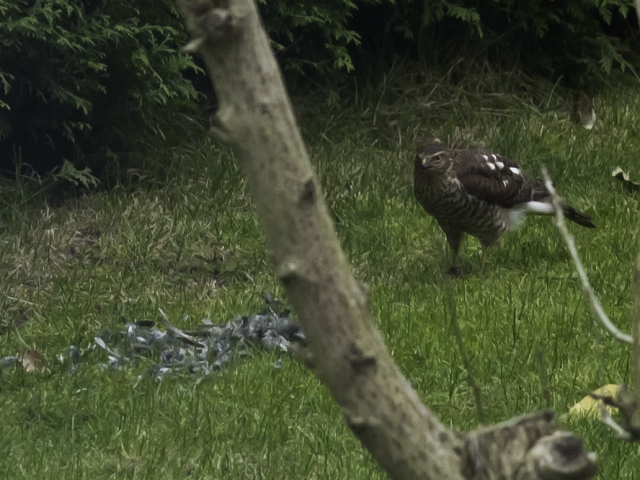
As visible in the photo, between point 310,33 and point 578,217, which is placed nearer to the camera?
point 578,217

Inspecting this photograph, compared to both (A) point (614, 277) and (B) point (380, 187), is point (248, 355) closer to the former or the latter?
(A) point (614, 277)

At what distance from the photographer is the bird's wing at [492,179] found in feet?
19.5

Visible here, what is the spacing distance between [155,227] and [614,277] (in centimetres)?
285

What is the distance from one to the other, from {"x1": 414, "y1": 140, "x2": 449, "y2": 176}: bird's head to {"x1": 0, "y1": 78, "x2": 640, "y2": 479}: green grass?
1.53ft

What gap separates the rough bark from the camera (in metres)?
1.22

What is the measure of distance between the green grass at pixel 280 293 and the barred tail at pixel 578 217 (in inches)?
3.3

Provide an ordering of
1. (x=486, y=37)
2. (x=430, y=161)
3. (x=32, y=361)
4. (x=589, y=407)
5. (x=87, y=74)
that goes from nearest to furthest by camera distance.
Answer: (x=589, y=407)
(x=32, y=361)
(x=430, y=161)
(x=87, y=74)
(x=486, y=37)

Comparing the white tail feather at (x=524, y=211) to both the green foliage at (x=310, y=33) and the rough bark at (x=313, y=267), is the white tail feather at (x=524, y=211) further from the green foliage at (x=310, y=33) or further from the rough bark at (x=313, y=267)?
the rough bark at (x=313, y=267)

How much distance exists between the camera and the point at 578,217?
6102mm

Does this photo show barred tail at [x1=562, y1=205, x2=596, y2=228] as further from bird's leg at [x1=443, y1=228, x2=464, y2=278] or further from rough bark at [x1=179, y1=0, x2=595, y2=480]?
rough bark at [x1=179, y1=0, x2=595, y2=480]

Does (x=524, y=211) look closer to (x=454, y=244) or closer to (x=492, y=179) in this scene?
(x=492, y=179)

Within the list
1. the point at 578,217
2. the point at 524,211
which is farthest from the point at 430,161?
the point at 578,217

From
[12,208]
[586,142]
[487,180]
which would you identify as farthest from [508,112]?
[12,208]

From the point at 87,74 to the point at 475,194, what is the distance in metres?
2.77
